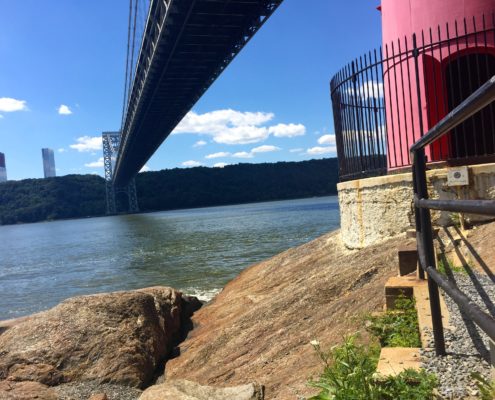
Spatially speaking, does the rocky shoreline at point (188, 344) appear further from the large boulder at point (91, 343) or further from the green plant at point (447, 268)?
the green plant at point (447, 268)

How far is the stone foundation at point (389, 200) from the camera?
4.55 metres

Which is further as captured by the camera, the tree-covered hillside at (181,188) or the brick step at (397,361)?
the tree-covered hillside at (181,188)

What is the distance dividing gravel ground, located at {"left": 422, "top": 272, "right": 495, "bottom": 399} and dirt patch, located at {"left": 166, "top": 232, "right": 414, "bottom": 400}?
2.98 ft

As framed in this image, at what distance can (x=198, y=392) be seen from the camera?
3.43m

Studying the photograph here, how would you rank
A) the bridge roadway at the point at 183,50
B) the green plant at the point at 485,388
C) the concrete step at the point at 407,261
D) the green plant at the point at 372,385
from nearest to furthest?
the green plant at the point at 485,388 < the green plant at the point at 372,385 < the concrete step at the point at 407,261 < the bridge roadway at the point at 183,50

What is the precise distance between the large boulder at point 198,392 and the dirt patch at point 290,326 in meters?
0.12

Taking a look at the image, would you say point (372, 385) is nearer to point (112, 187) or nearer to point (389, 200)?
point (389, 200)

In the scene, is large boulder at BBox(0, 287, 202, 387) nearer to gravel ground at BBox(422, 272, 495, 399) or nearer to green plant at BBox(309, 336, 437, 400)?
green plant at BBox(309, 336, 437, 400)

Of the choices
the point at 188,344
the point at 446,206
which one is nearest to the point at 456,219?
the point at 188,344

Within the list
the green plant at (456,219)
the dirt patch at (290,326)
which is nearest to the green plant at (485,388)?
the dirt patch at (290,326)

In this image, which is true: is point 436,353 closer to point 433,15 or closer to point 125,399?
point 125,399

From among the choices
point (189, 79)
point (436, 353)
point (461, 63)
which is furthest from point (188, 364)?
point (189, 79)

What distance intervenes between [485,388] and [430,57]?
478cm

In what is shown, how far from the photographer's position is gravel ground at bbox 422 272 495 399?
5.95 ft
